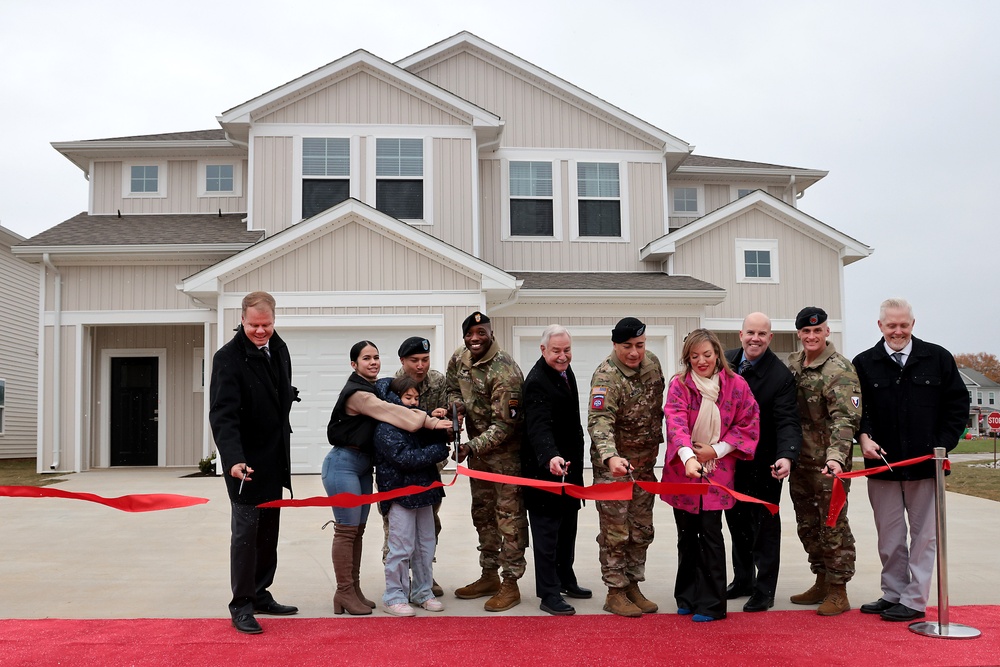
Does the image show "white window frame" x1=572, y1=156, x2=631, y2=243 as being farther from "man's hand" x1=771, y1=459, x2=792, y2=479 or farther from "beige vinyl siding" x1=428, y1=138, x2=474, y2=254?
"man's hand" x1=771, y1=459, x2=792, y2=479

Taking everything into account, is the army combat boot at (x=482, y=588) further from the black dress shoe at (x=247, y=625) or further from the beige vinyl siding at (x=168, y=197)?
the beige vinyl siding at (x=168, y=197)

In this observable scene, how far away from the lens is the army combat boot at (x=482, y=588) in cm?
585

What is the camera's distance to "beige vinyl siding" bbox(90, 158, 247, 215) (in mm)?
16719

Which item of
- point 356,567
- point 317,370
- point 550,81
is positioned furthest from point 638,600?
point 550,81

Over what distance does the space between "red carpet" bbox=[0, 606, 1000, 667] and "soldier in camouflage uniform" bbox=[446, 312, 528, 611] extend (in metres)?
0.46

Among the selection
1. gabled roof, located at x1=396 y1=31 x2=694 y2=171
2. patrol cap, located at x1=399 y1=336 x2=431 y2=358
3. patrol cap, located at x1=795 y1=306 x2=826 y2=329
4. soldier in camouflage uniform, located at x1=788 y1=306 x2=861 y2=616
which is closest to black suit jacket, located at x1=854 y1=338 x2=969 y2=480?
soldier in camouflage uniform, located at x1=788 y1=306 x2=861 y2=616

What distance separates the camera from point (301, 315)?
1307 centimetres

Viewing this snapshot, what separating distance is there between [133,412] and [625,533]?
1323 centimetres

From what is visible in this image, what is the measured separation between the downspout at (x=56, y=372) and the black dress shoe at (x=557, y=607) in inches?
466

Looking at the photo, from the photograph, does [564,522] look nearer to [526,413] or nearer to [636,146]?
[526,413]

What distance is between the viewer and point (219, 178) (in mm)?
16969

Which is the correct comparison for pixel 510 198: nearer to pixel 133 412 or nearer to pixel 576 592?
pixel 133 412

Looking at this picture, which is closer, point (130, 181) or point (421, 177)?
point (421, 177)

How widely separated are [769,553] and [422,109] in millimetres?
11785
